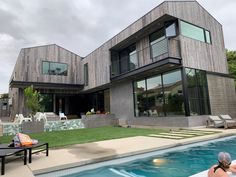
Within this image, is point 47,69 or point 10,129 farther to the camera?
point 47,69

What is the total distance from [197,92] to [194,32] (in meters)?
3.94

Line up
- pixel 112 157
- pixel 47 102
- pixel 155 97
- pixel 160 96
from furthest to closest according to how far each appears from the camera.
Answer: pixel 47 102 → pixel 155 97 → pixel 160 96 → pixel 112 157

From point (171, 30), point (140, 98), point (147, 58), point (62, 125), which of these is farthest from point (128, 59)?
point (62, 125)

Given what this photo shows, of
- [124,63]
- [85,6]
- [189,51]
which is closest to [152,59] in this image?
[189,51]

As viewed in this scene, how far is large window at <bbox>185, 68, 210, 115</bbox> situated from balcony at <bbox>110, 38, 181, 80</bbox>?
144cm

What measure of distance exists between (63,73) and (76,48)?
555cm

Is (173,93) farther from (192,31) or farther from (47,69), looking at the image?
(47,69)

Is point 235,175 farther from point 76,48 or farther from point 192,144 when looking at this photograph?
point 76,48

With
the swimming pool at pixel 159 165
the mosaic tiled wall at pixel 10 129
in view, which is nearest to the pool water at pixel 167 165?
the swimming pool at pixel 159 165

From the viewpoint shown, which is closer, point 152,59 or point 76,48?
point 152,59

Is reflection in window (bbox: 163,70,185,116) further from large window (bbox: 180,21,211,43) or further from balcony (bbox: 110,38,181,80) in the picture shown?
large window (bbox: 180,21,211,43)

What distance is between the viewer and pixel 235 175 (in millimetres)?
2963

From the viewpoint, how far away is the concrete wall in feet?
48.2

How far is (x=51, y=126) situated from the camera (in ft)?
41.2
